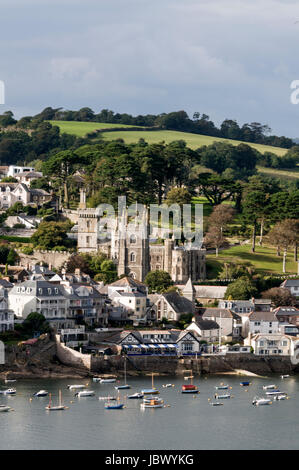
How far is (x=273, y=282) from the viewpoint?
95062mm

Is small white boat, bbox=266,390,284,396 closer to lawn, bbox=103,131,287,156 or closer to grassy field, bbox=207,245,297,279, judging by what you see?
grassy field, bbox=207,245,297,279

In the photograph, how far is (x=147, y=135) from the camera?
565ft

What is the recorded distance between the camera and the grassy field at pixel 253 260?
98438 millimetres

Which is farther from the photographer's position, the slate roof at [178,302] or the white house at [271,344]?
the slate roof at [178,302]

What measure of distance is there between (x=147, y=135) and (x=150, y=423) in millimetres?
111885

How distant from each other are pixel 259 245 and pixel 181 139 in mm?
67475

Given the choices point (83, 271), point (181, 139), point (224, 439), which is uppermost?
point (181, 139)

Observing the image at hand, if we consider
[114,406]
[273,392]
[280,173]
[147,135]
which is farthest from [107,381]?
[147,135]

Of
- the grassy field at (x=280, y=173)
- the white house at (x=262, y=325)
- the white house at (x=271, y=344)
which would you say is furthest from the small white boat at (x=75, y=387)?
the grassy field at (x=280, y=173)

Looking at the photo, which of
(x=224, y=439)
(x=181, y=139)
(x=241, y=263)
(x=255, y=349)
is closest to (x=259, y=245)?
(x=241, y=263)

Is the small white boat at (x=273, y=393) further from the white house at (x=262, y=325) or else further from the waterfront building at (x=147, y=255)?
the waterfront building at (x=147, y=255)

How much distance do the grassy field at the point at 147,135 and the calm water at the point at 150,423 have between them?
95.5 meters

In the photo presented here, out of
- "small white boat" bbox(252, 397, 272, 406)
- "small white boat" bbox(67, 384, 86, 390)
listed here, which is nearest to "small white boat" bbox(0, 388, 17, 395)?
"small white boat" bbox(67, 384, 86, 390)

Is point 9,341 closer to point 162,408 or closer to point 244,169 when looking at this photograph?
point 162,408
